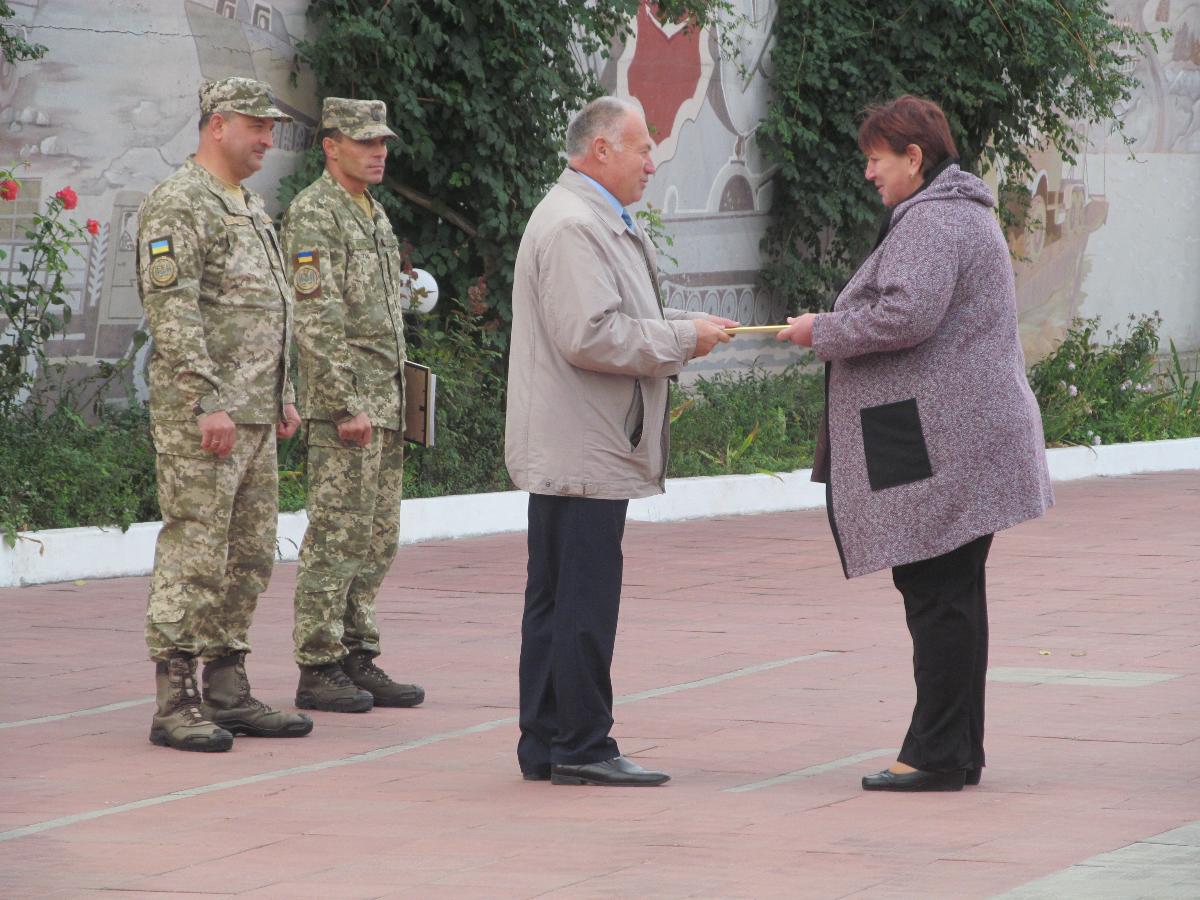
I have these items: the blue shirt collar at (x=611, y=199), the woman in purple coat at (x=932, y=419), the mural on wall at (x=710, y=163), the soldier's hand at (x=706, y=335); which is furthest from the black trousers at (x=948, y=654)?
the mural on wall at (x=710, y=163)

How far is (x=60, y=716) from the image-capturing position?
687 centimetres

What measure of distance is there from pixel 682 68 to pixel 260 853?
1189 centimetres

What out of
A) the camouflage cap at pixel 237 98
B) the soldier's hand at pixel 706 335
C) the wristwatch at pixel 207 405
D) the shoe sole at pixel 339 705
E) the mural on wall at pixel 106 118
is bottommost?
the shoe sole at pixel 339 705

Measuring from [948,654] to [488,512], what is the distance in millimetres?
6747

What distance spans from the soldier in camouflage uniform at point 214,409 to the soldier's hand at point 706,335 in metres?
1.48

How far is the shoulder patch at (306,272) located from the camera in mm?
6953

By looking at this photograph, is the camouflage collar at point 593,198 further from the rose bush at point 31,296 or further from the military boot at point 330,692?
the rose bush at point 31,296

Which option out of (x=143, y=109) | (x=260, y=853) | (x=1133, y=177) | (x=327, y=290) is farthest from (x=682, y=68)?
(x=260, y=853)

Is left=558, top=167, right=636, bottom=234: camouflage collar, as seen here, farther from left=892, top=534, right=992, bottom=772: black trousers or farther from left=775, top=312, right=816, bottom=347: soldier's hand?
left=892, top=534, right=992, bottom=772: black trousers

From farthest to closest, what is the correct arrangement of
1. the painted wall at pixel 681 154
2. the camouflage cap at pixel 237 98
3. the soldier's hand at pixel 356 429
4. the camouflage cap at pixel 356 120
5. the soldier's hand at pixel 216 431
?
the painted wall at pixel 681 154, the camouflage cap at pixel 356 120, the soldier's hand at pixel 356 429, the camouflage cap at pixel 237 98, the soldier's hand at pixel 216 431

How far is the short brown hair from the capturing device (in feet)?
18.9

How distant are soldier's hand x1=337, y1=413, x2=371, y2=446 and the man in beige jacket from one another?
3.75ft

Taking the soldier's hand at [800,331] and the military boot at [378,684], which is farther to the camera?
the military boot at [378,684]

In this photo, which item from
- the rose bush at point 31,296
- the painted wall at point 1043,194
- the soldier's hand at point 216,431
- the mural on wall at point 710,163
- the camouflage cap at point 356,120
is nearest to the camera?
the soldier's hand at point 216,431
